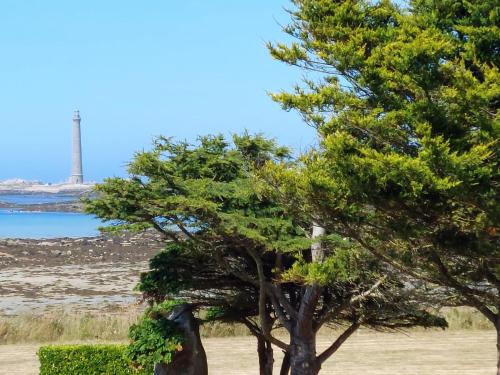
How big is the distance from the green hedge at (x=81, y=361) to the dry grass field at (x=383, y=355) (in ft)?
7.19

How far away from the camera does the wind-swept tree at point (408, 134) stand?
8602 millimetres

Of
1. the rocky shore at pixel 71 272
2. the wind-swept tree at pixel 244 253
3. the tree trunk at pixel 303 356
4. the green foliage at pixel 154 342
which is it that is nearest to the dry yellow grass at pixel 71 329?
the rocky shore at pixel 71 272

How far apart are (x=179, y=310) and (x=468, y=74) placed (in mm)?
8184

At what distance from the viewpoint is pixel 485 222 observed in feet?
29.9

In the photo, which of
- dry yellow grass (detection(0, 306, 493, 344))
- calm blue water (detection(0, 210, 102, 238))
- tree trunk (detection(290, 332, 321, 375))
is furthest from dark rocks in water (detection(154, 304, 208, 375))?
calm blue water (detection(0, 210, 102, 238))

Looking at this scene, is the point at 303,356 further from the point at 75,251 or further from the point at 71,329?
the point at 75,251

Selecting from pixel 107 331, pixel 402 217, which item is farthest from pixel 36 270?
pixel 402 217

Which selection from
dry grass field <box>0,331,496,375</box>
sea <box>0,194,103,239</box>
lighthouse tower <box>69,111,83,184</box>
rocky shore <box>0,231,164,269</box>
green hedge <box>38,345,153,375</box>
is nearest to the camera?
green hedge <box>38,345,153,375</box>

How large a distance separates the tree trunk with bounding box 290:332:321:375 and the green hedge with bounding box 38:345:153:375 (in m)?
4.06

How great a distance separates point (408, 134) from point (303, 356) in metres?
6.21

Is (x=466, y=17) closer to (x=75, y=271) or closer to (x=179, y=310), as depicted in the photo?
(x=179, y=310)

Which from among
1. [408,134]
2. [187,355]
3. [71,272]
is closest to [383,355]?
[187,355]

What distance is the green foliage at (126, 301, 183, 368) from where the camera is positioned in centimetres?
1464

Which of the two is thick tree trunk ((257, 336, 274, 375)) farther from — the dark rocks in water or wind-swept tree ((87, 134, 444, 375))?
the dark rocks in water
